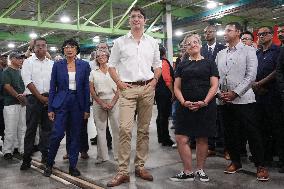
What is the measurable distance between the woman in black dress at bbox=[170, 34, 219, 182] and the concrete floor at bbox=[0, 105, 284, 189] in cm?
23

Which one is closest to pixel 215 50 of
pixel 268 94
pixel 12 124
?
pixel 268 94

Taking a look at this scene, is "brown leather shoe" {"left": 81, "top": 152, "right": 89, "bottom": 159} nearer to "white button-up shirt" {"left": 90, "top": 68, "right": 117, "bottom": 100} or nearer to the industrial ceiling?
"white button-up shirt" {"left": 90, "top": 68, "right": 117, "bottom": 100}

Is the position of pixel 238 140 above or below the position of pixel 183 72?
below

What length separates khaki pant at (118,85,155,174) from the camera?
12.4 feet

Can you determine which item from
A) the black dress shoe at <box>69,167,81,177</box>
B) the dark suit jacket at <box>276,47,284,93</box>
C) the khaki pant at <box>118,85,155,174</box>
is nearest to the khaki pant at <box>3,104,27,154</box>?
the black dress shoe at <box>69,167,81,177</box>

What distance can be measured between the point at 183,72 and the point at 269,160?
1.79 metres

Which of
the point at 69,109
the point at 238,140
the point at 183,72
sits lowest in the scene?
the point at 238,140

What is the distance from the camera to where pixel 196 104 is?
3.60 metres

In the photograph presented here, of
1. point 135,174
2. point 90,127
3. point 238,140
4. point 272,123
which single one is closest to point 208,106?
point 238,140

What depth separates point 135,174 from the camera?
4.09m

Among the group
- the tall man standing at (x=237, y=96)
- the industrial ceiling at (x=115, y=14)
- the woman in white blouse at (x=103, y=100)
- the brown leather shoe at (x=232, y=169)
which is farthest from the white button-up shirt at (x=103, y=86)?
the industrial ceiling at (x=115, y=14)

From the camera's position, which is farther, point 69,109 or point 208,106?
point 69,109

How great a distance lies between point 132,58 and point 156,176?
5.00 feet

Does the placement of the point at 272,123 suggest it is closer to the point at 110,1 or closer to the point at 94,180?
the point at 94,180
